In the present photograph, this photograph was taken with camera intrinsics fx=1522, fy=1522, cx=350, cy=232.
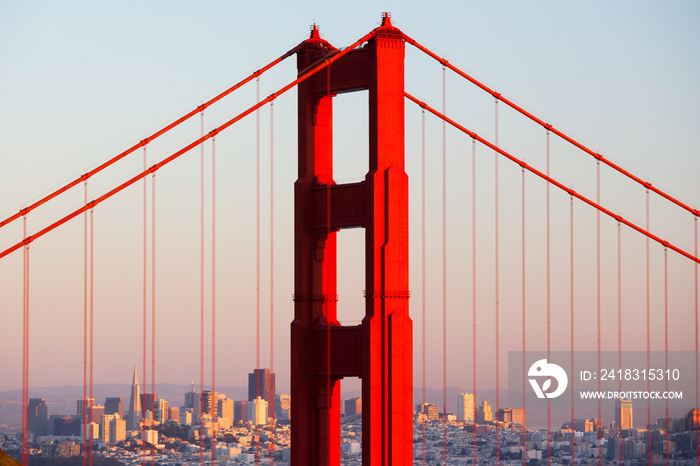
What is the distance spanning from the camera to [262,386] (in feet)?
207

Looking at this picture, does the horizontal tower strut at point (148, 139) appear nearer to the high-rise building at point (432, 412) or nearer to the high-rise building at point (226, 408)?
the high-rise building at point (432, 412)

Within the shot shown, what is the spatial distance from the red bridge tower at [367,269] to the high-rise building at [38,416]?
53.8 meters

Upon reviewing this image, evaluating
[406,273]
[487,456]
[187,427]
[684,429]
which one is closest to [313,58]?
[406,273]

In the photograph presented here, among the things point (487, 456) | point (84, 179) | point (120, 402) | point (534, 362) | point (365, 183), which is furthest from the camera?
point (487, 456)

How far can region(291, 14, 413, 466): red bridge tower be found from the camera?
147ft

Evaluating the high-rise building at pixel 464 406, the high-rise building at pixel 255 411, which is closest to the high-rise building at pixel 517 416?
the high-rise building at pixel 464 406

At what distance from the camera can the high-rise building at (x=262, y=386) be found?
A: 50469 mm

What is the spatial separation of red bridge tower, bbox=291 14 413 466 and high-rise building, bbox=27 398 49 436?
5380 centimetres

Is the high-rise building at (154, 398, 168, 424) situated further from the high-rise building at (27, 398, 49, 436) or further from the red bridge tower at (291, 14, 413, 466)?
the red bridge tower at (291, 14, 413, 466)

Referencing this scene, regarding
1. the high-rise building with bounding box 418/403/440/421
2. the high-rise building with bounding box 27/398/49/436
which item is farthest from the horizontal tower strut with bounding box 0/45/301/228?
the high-rise building with bounding box 27/398/49/436

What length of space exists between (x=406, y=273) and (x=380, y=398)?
3763 millimetres

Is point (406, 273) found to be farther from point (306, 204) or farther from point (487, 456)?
point (487, 456)

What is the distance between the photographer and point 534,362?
193 ft

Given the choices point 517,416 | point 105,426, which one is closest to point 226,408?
point 517,416
